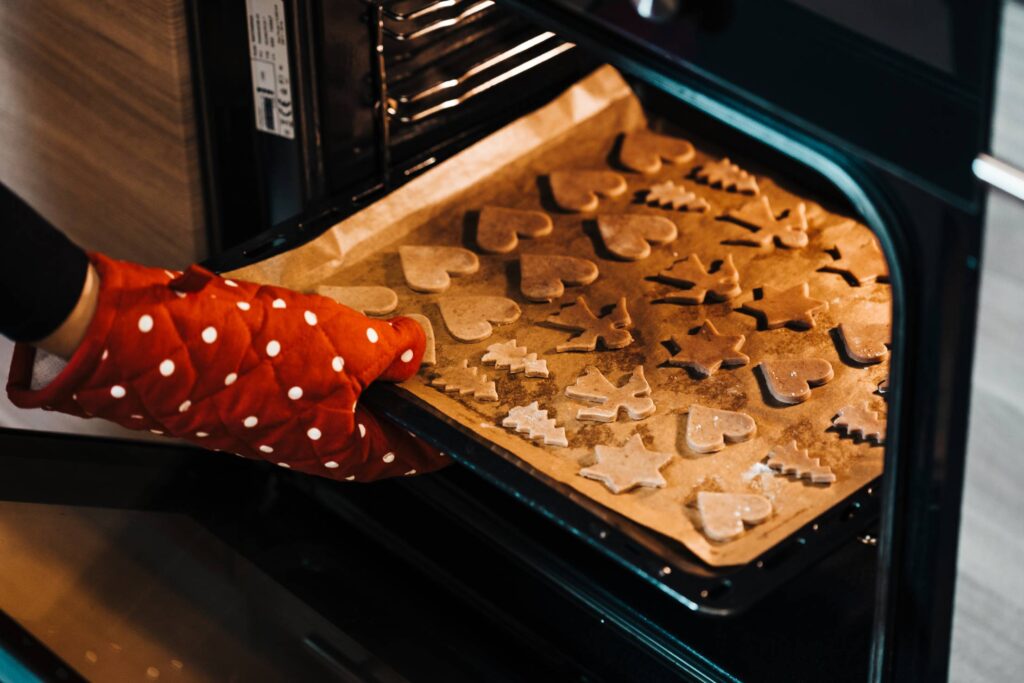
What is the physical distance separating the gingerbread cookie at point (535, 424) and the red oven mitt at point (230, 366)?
0.33 feet

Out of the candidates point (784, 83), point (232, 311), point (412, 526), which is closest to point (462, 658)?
point (412, 526)

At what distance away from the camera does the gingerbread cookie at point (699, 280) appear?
1.26 meters

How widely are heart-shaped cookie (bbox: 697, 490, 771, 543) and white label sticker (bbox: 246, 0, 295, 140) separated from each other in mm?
591

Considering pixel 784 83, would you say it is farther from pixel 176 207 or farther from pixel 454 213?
pixel 176 207

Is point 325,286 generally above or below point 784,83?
below

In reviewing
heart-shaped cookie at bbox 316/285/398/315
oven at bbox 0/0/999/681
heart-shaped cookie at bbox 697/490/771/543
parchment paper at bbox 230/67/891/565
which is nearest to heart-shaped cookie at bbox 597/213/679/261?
parchment paper at bbox 230/67/891/565

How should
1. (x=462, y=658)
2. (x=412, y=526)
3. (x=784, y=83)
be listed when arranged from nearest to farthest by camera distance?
1. (x=784, y=83)
2. (x=462, y=658)
3. (x=412, y=526)

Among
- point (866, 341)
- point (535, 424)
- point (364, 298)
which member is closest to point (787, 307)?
point (866, 341)

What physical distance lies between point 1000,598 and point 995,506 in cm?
7

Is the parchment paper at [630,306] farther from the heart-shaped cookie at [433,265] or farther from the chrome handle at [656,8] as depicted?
the chrome handle at [656,8]

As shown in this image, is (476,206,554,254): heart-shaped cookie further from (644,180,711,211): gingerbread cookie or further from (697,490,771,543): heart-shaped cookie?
(697,490,771,543): heart-shaped cookie

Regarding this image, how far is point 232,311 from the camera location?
3.33 feet

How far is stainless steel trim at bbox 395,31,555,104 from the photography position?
138 cm

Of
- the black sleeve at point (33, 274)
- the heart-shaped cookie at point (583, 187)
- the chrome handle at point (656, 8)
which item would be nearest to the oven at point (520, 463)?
the chrome handle at point (656, 8)
